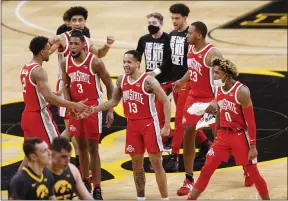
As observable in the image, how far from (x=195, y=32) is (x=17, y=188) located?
4.79 metres

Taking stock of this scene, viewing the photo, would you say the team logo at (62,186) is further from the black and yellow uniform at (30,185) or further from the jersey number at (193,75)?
the jersey number at (193,75)

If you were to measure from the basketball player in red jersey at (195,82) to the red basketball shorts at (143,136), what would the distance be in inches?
45.6

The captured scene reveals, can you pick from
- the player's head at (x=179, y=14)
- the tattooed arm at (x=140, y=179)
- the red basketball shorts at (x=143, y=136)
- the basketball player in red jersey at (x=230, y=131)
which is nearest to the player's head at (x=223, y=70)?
the basketball player in red jersey at (x=230, y=131)

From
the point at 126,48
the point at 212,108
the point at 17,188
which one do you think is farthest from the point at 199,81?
the point at 126,48

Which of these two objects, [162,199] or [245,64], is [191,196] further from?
[245,64]

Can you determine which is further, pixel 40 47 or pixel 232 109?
pixel 40 47

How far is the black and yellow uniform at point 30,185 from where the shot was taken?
33.0ft

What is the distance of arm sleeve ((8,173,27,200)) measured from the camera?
10.0 metres

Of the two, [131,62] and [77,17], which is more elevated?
[77,17]

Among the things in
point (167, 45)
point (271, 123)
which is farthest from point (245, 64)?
point (167, 45)

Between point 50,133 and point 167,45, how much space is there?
109 inches

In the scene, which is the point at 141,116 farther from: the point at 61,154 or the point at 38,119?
the point at 61,154

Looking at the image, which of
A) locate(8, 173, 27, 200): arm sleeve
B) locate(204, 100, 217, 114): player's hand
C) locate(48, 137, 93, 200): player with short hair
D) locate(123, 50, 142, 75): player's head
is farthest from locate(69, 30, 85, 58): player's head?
locate(8, 173, 27, 200): arm sleeve

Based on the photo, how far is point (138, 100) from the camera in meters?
13.1
